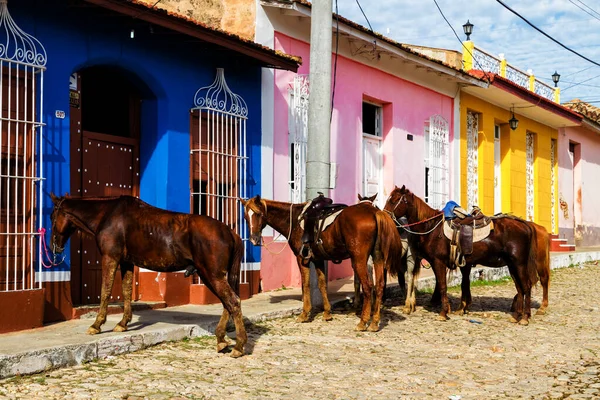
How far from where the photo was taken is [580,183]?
27.7 meters

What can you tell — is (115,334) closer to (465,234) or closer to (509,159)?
(465,234)

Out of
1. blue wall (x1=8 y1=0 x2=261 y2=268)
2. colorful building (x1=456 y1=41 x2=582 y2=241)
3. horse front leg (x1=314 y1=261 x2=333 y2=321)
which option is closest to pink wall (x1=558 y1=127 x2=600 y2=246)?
colorful building (x1=456 y1=41 x2=582 y2=241)

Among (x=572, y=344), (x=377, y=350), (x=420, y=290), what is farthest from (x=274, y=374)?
(x=420, y=290)

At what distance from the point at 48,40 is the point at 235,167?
3810 millimetres

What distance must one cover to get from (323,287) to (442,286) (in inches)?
63.8

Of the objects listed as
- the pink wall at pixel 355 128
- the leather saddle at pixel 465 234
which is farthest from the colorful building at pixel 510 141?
the leather saddle at pixel 465 234

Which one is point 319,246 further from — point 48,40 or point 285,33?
point 285,33

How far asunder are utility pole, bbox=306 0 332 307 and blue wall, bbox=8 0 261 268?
4.74 ft

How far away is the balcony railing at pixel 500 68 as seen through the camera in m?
19.8

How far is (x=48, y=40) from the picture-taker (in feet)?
29.8

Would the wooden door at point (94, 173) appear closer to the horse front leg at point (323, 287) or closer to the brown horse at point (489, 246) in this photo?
the horse front leg at point (323, 287)

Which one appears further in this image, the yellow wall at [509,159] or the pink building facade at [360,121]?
the yellow wall at [509,159]

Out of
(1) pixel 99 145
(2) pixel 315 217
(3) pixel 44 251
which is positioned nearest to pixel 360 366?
(2) pixel 315 217

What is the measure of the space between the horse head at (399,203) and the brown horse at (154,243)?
3597 millimetres
